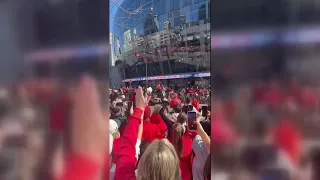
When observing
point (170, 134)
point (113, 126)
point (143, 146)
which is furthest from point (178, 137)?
point (113, 126)

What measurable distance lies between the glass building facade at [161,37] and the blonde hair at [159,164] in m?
0.29

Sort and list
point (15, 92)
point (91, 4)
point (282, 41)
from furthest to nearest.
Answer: point (282, 41) → point (91, 4) → point (15, 92)

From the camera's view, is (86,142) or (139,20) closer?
(86,142)

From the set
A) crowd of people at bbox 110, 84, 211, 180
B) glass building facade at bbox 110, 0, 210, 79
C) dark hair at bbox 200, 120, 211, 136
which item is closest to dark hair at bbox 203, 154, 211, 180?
crowd of people at bbox 110, 84, 211, 180

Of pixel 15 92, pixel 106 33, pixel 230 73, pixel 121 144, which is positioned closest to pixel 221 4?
pixel 230 73

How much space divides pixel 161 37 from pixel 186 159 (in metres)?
0.50

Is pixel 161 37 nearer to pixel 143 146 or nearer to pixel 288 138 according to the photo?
pixel 143 146

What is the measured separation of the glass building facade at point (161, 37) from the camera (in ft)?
4.00

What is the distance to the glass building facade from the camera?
1.22 meters

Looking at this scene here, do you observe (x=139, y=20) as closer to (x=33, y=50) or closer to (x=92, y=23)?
(x=92, y=23)

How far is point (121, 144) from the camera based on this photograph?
1275 millimetres

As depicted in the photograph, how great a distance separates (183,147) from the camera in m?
Answer: 1.33

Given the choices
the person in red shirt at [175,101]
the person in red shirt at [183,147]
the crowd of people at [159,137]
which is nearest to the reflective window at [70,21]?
the crowd of people at [159,137]

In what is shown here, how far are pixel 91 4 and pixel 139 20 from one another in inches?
10.3
